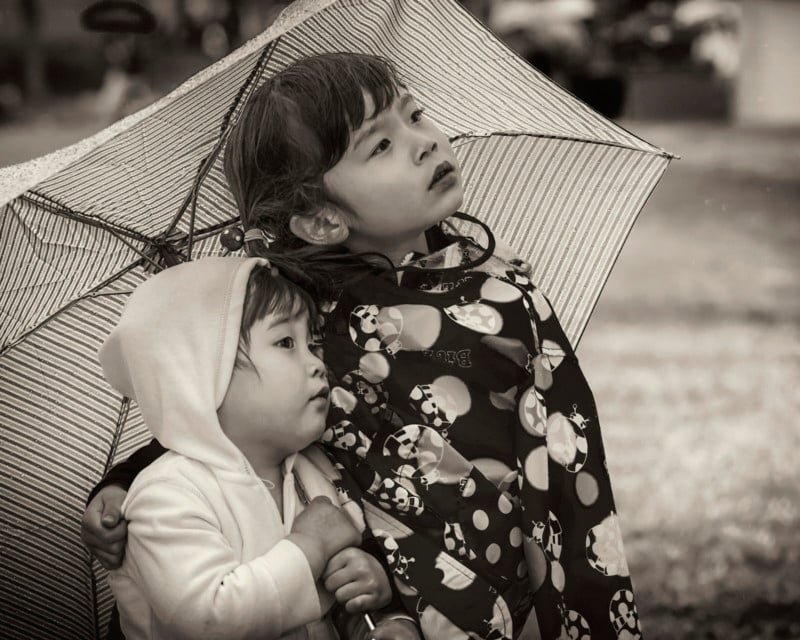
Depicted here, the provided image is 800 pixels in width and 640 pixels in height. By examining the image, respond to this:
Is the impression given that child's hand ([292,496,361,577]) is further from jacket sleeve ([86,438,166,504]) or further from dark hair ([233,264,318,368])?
jacket sleeve ([86,438,166,504])

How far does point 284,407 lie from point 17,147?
12.3m

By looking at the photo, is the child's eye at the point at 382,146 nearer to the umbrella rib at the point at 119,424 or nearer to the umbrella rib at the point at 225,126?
the umbrella rib at the point at 225,126

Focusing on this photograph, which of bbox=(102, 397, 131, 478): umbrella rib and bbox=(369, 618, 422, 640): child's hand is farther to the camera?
bbox=(102, 397, 131, 478): umbrella rib

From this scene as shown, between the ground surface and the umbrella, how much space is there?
4.26 feet

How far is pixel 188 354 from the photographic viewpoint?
6.63 feet

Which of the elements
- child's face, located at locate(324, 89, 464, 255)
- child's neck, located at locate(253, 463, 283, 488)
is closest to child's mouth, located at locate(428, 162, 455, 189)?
child's face, located at locate(324, 89, 464, 255)

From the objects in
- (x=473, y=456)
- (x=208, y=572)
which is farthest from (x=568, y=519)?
(x=208, y=572)

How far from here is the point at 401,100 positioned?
7.22 feet

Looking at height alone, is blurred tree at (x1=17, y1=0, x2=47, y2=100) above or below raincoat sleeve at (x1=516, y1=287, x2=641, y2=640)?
below

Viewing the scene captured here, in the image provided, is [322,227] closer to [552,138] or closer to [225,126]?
[225,126]

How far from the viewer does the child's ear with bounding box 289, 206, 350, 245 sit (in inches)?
86.2

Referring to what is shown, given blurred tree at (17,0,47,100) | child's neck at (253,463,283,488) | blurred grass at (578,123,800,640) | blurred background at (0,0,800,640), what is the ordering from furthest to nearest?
blurred tree at (17,0,47,100) < blurred background at (0,0,800,640) < blurred grass at (578,123,800,640) < child's neck at (253,463,283,488)

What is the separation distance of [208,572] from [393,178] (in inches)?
29.1

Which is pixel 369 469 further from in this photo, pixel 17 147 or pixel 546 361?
pixel 17 147
